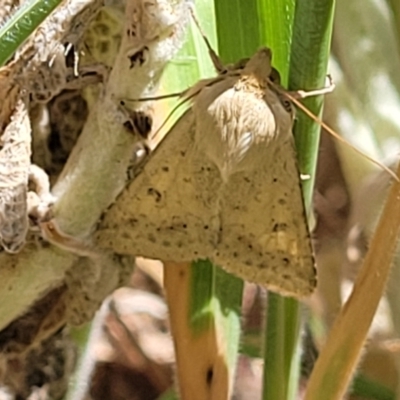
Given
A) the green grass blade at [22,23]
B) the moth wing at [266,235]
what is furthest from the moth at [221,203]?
the green grass blade at [22,23]

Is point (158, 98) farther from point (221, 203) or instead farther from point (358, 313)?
point (358, 313)

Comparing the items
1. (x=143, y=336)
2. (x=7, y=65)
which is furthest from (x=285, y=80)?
(x=143, y=336)

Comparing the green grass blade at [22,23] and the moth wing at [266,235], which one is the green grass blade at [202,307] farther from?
the green grass blade at [22,23]

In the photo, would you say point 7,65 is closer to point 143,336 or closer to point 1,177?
point 1,177

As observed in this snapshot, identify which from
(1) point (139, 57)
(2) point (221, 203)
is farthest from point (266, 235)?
(1) point (139, 57)

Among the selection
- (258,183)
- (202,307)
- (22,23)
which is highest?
(22,23)
